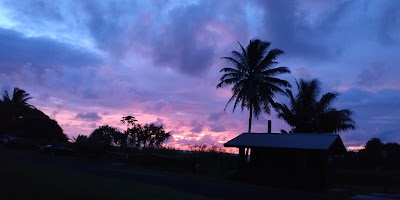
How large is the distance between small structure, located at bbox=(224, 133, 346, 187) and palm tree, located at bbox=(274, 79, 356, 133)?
1056 cm

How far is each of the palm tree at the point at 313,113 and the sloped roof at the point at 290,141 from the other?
949 cm

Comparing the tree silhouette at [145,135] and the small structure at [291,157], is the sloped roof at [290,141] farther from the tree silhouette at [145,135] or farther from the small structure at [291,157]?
the tree silhouette at [145,135]

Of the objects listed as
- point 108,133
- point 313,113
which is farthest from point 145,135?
point 313,113

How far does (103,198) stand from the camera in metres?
11.2

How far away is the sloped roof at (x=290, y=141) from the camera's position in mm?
26219

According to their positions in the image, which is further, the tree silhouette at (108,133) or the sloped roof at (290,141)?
the tree silhouette at (108,133)

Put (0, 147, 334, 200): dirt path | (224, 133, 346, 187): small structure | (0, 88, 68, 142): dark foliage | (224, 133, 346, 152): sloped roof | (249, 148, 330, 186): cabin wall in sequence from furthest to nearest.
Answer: (0, 88, 68, 142): dark foliage < (249, 148, 330, 186): cabin wall < (224, 133, 346, 187): small structure < (224, 133, 346, 152): sloped roof < (0, 147, 334, 200): dirt path

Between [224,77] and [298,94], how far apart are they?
29.0 feet

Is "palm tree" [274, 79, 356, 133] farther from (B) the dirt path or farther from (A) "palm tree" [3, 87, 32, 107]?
(A) "palm tree" [3, 87, 32, 107]

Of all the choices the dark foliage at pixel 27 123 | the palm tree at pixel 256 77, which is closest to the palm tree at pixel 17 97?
the dark foliage at pixel 27 123

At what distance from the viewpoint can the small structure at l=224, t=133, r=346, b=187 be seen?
86.5ft

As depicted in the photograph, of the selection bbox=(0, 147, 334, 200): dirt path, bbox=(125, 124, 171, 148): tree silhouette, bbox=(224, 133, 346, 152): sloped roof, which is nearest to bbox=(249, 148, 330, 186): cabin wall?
bbox=(224, 133, 346, 152): sloped roof

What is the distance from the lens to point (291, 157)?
28078 millimetres

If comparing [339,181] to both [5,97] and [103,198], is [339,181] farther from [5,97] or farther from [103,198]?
[5,97]
